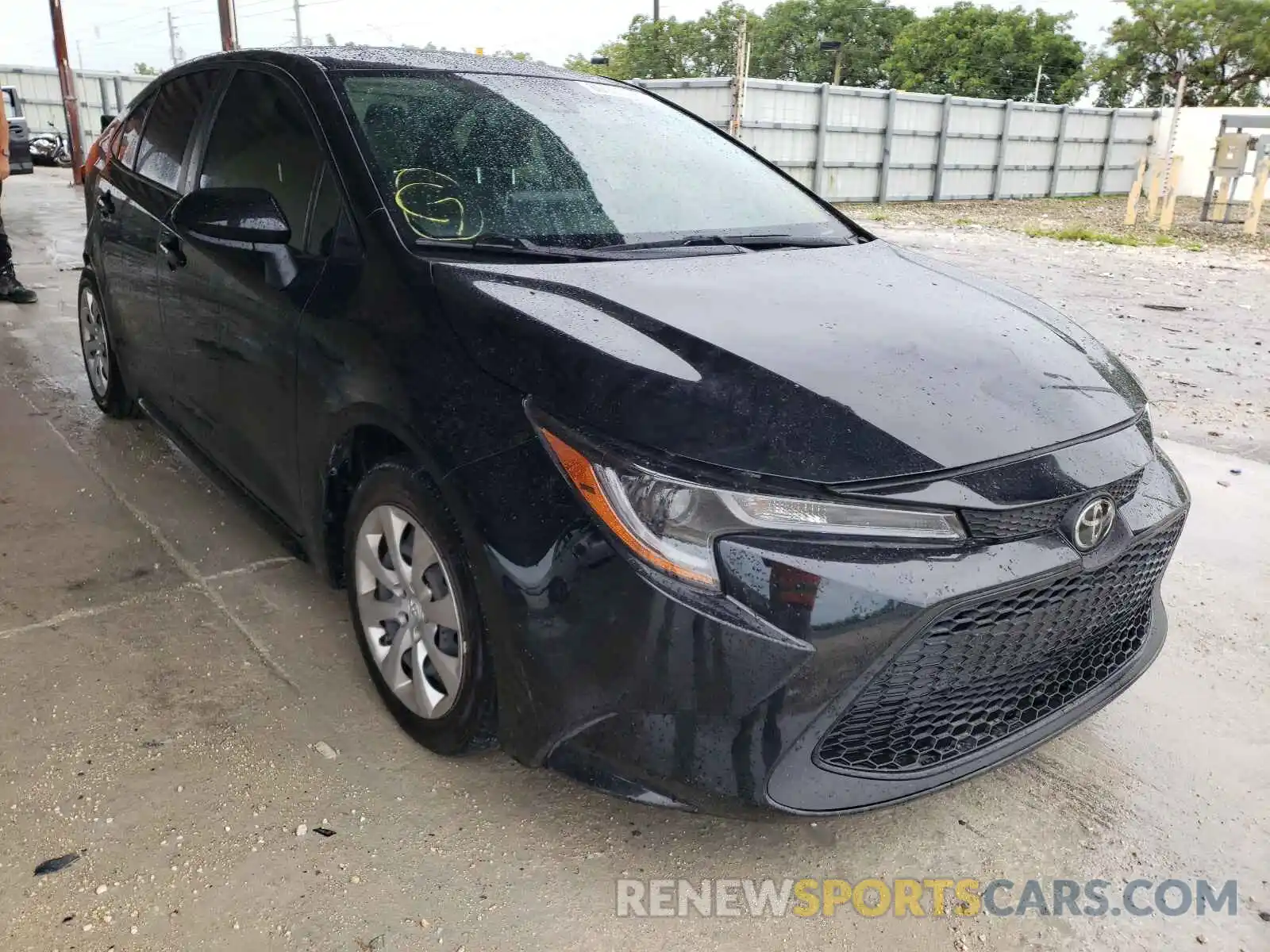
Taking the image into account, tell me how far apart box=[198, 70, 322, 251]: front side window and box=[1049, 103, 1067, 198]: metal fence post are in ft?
81.8

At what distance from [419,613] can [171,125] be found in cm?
223

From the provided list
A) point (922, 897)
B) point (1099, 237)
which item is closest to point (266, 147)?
point (922, 897)

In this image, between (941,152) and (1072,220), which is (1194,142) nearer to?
(941,152)

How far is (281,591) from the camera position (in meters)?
3.06

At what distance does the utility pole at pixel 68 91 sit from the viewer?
16.0 metres

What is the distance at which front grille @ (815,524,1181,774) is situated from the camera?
1.73 m

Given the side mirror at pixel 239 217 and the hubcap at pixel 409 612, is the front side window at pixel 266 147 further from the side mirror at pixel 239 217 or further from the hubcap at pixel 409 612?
the hubcap at pixel 409 612

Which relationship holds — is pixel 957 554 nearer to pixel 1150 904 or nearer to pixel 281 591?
pixel 1150 904

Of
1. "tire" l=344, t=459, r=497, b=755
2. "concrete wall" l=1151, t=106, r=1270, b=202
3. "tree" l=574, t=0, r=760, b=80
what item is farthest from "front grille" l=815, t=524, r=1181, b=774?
"tree" l=574, t=0, r=760, b=80

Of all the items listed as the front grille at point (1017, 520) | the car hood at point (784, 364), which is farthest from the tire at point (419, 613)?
the front grille at point (1017, 520)

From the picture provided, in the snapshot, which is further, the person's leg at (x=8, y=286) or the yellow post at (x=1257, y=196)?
the yellow post at (x=1257, y=196)

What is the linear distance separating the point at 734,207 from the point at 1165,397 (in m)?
3.86

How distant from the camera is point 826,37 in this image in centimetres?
5838

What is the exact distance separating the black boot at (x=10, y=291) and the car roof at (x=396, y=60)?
4.63 metres
